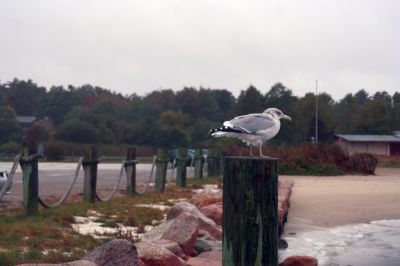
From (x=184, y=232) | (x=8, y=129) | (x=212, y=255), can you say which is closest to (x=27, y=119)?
(x=8, y=129)

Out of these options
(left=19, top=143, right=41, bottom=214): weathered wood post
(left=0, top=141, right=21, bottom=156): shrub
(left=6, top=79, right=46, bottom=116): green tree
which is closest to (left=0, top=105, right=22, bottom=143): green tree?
(left=0, top=141, right=21, bottom=156): shrub

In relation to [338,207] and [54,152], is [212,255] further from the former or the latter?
[54,152]

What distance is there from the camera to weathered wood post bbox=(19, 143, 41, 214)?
10.5m

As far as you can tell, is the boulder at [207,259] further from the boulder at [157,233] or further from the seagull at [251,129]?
the seagull at [251,129]

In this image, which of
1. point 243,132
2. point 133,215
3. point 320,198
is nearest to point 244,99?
point 320,198

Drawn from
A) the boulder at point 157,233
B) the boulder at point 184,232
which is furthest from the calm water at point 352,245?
the boulder at point 157,233

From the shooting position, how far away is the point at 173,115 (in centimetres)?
7469

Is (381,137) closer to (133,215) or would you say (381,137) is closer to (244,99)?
(244,99)

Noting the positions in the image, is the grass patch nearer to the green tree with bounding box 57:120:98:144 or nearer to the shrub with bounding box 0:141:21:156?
the shrub with bounding box 0:141:21:156

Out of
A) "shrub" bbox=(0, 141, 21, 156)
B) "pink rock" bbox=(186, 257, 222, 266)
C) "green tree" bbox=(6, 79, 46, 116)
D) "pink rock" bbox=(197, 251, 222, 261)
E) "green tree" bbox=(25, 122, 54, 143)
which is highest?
"green tree" bbox=(6, 79, 46, 116)

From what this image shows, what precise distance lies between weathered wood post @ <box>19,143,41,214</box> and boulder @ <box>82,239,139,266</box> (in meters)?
5.01

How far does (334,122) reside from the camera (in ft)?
239

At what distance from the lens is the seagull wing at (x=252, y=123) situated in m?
6.70

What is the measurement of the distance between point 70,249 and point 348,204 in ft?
34.3
